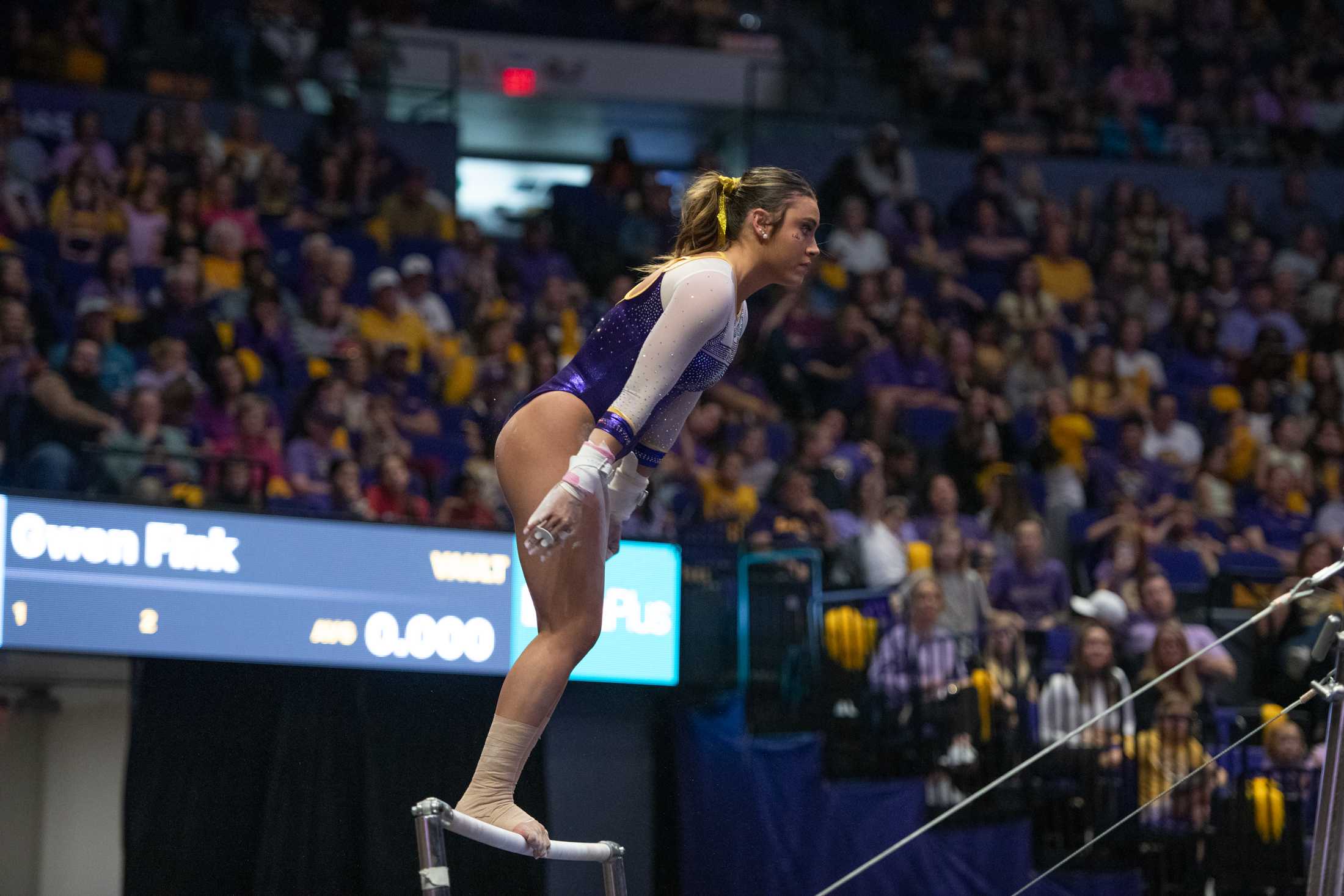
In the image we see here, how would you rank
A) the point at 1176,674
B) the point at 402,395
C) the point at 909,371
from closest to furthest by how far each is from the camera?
the point at 1176,674 → the point at 402,395 → the point at 909,371

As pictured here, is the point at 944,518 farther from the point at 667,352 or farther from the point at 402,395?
the point at 667,352

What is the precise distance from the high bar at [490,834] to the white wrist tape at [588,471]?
627 mm

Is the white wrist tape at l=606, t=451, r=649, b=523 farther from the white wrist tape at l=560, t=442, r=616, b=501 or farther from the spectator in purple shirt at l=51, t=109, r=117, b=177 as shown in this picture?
the spectator in purple shirt at l=51, t=109, r=117, b=177

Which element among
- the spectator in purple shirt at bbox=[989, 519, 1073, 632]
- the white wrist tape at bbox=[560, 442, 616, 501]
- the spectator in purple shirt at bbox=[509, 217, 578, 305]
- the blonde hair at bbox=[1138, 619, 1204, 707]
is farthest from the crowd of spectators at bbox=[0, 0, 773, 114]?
the white wrist tape at bbox=[560, 442, 616, 501]

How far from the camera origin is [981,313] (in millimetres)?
10523

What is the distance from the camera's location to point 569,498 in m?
3.06

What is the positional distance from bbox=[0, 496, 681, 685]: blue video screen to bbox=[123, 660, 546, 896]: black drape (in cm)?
15

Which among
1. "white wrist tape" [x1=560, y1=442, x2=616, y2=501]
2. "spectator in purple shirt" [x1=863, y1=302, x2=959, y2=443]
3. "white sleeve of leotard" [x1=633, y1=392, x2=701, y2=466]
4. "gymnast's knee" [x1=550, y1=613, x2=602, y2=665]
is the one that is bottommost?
"gymnast's knee" [x1=550, y1=613, x2=602, y2=665]

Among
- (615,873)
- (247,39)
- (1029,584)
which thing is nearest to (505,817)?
(615,873)

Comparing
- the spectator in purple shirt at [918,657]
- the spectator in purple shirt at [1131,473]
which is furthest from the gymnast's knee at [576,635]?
the spectator in purple shirt at [1131,473]

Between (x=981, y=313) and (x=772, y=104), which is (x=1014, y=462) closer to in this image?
(x=981, y=313)

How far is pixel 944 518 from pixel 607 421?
5.17 metres

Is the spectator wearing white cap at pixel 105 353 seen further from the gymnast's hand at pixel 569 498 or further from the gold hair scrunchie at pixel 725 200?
the gymnast's hand at pixel 569 498

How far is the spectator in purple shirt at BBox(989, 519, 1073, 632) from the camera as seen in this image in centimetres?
775
